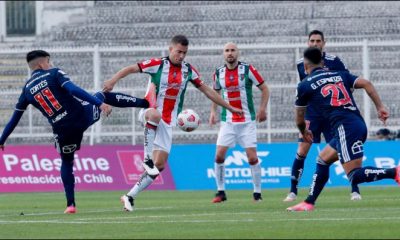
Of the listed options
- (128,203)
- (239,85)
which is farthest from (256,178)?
(128,203)

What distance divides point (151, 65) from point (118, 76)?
3.03 ft

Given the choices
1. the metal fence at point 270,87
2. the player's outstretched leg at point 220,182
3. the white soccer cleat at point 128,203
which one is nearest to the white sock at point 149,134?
the white soccer cleat at point 128,203

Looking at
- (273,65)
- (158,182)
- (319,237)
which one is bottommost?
(158,182)

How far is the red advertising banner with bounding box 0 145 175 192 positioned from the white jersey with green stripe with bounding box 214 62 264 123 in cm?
Result: 543

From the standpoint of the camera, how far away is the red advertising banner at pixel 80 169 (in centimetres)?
2477

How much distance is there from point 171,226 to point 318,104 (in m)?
2.93

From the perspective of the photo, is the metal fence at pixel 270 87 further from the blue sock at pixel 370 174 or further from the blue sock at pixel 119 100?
the blue sock at pixel 370 174

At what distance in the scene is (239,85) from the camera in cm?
1931

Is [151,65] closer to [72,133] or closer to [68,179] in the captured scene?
[72,133]

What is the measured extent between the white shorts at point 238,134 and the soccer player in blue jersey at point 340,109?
5.13 meters

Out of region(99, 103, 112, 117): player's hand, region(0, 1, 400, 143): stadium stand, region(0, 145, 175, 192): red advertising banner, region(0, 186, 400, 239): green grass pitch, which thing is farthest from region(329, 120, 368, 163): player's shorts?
region(0, 1, 400, 143): stadium stand

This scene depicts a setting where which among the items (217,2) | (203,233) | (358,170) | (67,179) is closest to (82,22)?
(217,2)

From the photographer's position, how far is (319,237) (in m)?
10.6

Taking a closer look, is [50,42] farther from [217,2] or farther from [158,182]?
[158,182]
